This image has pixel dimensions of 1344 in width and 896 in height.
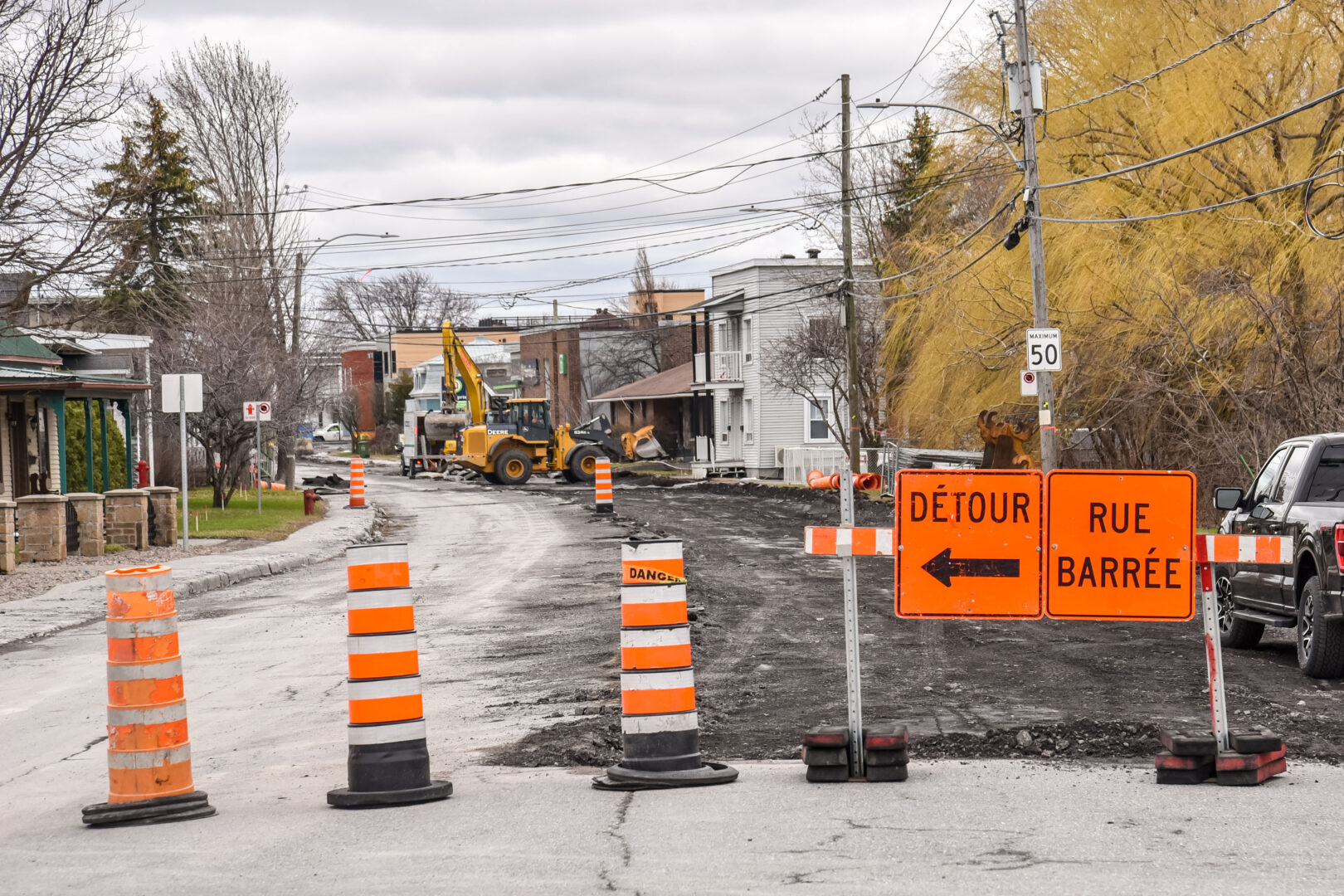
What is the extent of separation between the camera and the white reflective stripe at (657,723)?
707 cm

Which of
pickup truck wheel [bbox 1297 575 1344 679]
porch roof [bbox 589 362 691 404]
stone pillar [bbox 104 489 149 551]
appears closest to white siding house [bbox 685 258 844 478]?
porch roof [bbox 589 362 691 404]

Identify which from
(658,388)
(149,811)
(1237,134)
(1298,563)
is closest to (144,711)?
(149,811)

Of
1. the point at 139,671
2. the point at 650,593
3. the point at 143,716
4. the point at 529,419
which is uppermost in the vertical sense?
the point at 529,419

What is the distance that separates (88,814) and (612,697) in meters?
4.02

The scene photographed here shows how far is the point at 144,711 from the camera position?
6.71 metres

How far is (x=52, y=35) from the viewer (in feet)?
60.0

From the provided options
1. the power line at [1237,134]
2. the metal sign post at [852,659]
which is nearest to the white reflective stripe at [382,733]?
the metal sign post at [852,659]

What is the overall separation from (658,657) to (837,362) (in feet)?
134

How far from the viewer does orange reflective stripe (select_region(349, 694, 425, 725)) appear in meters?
6.84

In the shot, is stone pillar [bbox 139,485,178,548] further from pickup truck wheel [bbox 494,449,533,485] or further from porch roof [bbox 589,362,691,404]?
porch roof [bbox 589,362,691,404]

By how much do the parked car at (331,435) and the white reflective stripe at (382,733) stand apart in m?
118

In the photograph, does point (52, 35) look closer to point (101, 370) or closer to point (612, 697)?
point (612, 697)

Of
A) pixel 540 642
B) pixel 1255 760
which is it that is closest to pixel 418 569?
pixel 540 642

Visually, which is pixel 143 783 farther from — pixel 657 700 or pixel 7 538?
pixel 7 538
